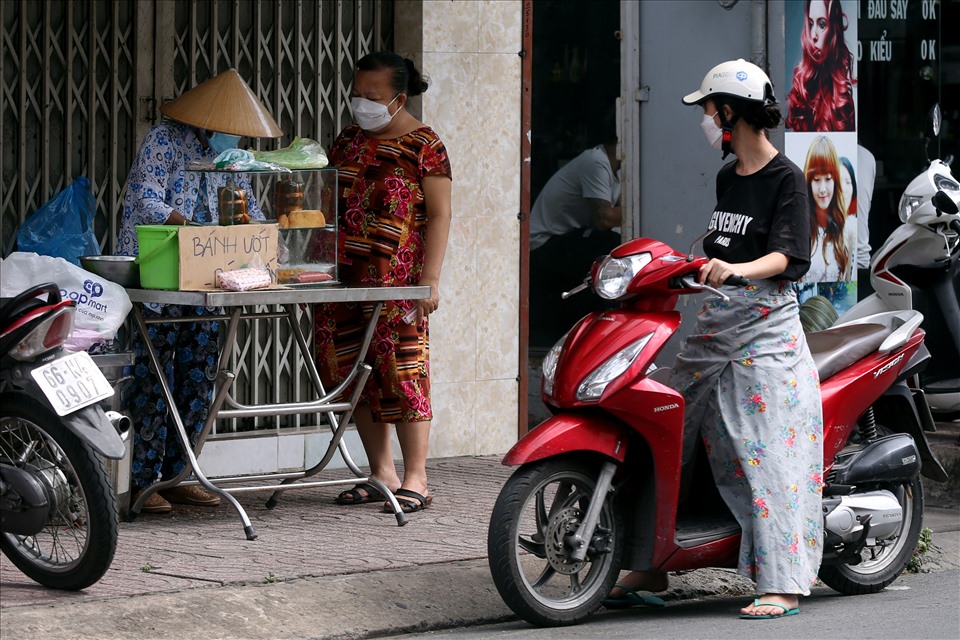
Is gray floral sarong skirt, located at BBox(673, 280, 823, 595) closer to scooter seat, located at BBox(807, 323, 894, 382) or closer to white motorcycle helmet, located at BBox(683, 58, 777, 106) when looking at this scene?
scooter seat, located at BBox(807, 323, 894, 382)

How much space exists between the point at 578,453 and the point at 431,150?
6.37 ft

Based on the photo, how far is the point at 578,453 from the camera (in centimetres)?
530

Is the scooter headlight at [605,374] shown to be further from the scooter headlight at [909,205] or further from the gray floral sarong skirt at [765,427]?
the scooter headlight at [909,205]

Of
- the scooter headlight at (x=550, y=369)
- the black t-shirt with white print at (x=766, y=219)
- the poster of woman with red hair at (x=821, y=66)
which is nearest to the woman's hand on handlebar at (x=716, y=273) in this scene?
the black t-shirt with white print at (x=766, y=219)

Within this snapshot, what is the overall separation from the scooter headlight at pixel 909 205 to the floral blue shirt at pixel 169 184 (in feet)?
9.51

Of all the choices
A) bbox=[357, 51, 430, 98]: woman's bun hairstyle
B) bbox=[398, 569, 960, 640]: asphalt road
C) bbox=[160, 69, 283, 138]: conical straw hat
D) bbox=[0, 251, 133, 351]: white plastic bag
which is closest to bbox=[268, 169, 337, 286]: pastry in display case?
bbox=[160, 69, 283, 138]: conical straw hat

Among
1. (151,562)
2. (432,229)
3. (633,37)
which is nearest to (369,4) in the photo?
(633,37)

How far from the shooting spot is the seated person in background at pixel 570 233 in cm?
988

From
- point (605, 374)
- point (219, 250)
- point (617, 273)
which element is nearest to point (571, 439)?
point (605, 374)

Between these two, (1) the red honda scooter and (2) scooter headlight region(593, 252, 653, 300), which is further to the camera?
(2) scooter headlight region(593, 252, 653, 300)

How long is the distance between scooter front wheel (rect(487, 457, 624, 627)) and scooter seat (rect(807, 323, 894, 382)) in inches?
38.8

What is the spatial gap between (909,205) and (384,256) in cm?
241

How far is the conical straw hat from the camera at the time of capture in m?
6.51

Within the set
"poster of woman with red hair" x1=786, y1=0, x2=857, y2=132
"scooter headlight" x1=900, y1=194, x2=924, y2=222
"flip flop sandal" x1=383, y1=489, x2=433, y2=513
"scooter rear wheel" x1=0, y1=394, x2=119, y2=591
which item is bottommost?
"flip flop sandal" x1=383, y1=489, x2=433, y2=513
